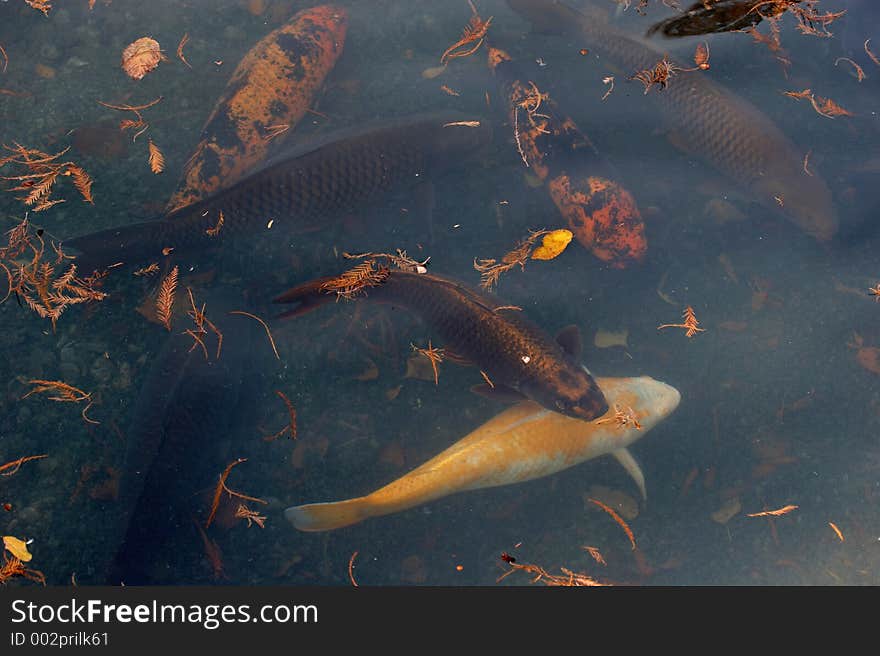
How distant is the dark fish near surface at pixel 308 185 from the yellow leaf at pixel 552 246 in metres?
0.84

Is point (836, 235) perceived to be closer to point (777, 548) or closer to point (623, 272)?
point (623, 272)

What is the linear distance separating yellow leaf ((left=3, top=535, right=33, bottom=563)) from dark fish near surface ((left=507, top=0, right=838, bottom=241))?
182 inches

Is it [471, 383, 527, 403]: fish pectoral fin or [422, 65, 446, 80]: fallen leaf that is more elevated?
[422, 65, 446, 80]: fallen leaf

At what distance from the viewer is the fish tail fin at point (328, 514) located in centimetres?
308

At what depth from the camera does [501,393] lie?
3369mm

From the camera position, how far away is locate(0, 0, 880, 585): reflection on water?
11.0 ft

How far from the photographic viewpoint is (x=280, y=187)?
11.9ft

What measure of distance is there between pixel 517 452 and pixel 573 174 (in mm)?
1810

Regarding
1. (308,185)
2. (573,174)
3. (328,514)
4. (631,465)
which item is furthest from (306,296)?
(631,465)

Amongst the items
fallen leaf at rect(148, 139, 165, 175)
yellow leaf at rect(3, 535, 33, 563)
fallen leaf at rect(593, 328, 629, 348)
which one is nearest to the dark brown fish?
fallen leaf at rect(593, 328, 629, 348)

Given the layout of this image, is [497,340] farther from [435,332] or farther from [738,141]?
[738,141]

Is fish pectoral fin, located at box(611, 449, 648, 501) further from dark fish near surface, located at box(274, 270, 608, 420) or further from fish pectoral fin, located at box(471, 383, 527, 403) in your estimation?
fish pectoral fin, located at box(471, 383, 527, 403)

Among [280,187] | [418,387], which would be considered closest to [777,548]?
[418,387]

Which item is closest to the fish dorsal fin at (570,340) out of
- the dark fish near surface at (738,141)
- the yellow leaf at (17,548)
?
the dark fish near surface at (738,141)
